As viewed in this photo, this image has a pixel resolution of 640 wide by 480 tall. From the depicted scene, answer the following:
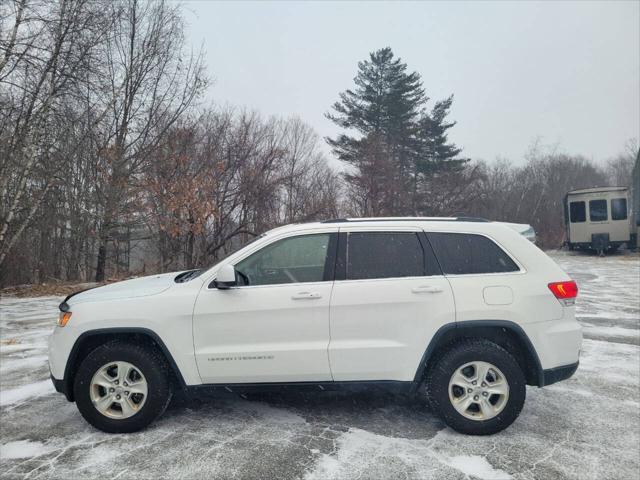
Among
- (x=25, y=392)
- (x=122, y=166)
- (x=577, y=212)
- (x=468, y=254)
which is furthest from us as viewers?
(x=577, y=212)

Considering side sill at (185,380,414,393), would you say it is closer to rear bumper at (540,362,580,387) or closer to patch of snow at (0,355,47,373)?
rear bumper at (540,362,580,387)

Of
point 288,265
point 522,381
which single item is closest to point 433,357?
point 522,381

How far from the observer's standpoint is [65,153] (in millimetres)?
13422

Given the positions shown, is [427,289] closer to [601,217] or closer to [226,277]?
[226,277]

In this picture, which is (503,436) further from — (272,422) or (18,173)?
(18,173)

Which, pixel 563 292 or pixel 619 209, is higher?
pixel 619 209

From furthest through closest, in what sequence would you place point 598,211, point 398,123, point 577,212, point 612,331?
point 398,123 < point 577,212 < point 598,211 < point 612,331

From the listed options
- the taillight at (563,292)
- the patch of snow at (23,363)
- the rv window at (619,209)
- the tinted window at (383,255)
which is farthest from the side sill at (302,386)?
the rv window at (619,209)

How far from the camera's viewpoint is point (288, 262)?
3502 millimetres

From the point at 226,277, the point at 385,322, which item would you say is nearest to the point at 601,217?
the point at 385,322

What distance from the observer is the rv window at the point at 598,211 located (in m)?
21.2

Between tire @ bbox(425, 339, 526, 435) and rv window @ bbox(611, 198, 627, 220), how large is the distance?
2250cm

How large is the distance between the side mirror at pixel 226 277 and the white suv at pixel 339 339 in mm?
11

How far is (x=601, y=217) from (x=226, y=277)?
78.2 feet
